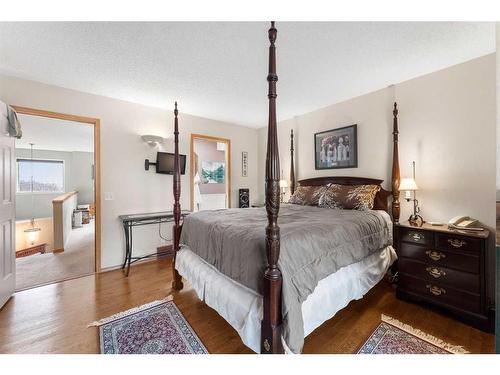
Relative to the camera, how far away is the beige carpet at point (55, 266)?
265cm

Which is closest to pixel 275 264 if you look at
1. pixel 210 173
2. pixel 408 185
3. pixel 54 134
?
pixel 408 185

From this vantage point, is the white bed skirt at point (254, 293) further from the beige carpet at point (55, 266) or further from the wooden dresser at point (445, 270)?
the beige carpet at point (55, 266)

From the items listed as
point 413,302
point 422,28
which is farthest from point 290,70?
point 413,302

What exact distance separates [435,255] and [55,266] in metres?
4.67

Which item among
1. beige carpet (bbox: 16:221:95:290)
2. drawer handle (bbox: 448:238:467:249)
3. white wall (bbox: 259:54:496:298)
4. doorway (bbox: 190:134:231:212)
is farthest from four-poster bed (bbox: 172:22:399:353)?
doorway (bbox: 190:134:231:212)

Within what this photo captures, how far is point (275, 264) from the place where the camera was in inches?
49.4

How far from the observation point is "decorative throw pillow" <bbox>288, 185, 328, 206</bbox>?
10.1 ft

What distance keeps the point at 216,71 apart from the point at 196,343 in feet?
8.35

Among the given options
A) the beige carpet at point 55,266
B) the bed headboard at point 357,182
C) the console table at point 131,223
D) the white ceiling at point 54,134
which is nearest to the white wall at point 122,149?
the console table at point 131,223

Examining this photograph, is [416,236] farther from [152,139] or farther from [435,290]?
[152,139]

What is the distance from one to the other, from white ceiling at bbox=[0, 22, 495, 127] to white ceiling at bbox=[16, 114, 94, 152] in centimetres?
182

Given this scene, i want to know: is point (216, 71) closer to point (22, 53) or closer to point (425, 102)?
point (22, 53)

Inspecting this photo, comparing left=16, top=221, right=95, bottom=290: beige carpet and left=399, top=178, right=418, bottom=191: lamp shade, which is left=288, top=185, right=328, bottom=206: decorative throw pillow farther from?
left=16, top=221, right=95, bottom=290: beige carpet

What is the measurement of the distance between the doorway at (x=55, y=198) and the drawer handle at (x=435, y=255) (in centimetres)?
389
